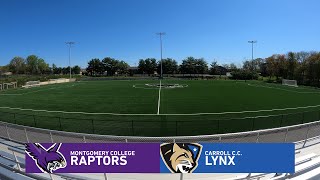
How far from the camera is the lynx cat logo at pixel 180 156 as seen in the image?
8133 mm

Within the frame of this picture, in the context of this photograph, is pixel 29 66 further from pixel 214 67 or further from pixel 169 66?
pixel 214 67

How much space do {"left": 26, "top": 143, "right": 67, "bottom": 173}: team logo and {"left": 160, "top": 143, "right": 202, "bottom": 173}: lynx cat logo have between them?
3.05 metres

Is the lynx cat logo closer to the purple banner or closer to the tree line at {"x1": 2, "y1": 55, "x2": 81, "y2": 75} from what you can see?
the purple banner

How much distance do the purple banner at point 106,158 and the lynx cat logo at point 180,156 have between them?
0.26 m

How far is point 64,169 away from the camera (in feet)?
28.0

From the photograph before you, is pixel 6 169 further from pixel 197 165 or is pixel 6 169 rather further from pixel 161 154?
pixel 197 165

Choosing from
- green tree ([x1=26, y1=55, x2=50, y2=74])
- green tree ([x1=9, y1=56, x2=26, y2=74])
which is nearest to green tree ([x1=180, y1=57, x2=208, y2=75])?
green tree ([x1=26, y1=55, x2=50, y2=74])

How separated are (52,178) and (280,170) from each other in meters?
6.79

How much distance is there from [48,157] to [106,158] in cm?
183

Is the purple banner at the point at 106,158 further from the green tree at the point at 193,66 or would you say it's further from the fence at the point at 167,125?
the green tree at the point at 193,66

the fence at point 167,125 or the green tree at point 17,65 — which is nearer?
the fence at point 167,125

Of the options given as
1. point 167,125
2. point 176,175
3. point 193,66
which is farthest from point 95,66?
point 176,175

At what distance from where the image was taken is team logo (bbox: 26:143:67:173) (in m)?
8.55

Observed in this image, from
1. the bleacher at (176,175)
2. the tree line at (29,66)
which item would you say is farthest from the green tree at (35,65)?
the bleacher at (176,175)
